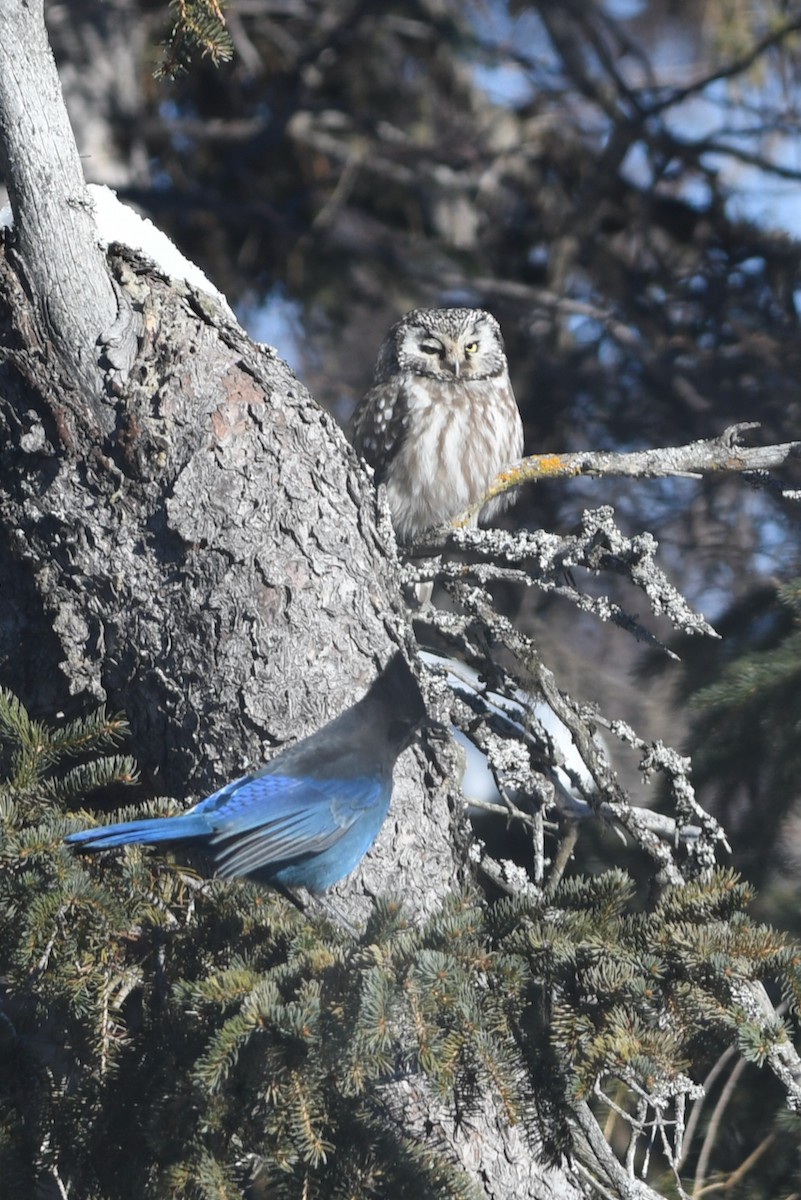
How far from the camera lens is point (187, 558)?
2.43 m

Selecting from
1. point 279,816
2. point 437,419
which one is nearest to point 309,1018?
point 279,816

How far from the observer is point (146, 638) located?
2.43 metres

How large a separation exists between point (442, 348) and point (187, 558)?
2154 mm

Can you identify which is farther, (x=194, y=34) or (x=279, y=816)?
(x=194, y=34)

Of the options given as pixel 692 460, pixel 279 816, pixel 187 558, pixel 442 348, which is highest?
pixel 442 348

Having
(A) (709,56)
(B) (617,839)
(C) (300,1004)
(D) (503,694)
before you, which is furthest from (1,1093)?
(A) (709,56)

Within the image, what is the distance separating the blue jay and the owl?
176 centimetres

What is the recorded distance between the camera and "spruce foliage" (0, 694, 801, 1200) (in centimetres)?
176

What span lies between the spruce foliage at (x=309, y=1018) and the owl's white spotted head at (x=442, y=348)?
2613 mm

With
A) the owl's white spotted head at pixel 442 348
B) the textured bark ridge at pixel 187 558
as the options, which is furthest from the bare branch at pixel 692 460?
the owl's white spotted head at pixel 442 348

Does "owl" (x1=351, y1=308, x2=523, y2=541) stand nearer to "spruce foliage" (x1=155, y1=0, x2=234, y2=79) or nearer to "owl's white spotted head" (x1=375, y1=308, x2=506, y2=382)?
"owl's white spotted head" (x1=375, y1=308, x2=506, y2=382)

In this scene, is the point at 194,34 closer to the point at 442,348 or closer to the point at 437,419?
the point at 437,419

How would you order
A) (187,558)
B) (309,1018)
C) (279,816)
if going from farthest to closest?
(187,558) → (279,816) → (309,1018)

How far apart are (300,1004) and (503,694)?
108 centimetres
